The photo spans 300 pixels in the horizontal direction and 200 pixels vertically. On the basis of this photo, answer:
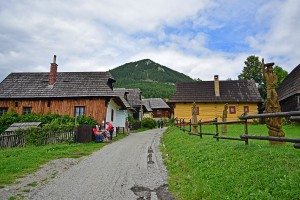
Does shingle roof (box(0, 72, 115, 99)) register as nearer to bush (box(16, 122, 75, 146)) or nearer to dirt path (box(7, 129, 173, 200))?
bush (box(16, 122, 75, 146))

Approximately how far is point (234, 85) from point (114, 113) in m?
20.5

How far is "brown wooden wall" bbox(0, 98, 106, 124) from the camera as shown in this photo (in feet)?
109

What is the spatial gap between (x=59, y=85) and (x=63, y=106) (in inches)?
106

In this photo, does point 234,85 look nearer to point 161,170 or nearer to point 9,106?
point 9,106

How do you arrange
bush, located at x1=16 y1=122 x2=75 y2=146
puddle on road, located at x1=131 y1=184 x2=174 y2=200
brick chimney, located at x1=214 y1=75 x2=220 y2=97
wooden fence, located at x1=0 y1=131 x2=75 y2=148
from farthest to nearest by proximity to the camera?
1. brick chimney, located at x1=214 y1=75 x2=220 y2=97
2. bush, located at x1=16 y1=122 x2=75 y2=146
3. wooden fence, located at x1=0 y1=131 x2=75 y2=148
4. puddle on road, located at x1=131 y1=184 x2=174 y2=200

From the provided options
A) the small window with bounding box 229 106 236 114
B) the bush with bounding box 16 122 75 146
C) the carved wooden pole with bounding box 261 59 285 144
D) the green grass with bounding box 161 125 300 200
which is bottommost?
the green grass with bounding box 161 125 300 200

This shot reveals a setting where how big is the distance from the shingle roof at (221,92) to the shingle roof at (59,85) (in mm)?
16418


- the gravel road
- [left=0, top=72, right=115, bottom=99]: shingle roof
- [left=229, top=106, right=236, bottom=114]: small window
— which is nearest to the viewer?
the gravel road

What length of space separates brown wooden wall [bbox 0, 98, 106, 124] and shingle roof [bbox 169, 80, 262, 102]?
1750 centimetres

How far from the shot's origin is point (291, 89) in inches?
1516

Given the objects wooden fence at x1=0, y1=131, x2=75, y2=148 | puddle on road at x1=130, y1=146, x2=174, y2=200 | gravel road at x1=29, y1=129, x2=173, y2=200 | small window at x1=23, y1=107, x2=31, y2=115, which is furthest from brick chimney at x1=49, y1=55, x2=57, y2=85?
puddle on road at x1=130, y1=146, x2=174, y2=200

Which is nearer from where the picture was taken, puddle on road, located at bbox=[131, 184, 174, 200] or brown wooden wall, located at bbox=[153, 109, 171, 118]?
puddle on road, located at bbox=[131, 184, 174, 200]

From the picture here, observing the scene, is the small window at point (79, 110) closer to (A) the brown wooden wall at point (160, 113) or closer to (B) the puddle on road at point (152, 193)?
(B) the puddle on road at point (152, 193)

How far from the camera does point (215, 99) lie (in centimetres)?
4841
